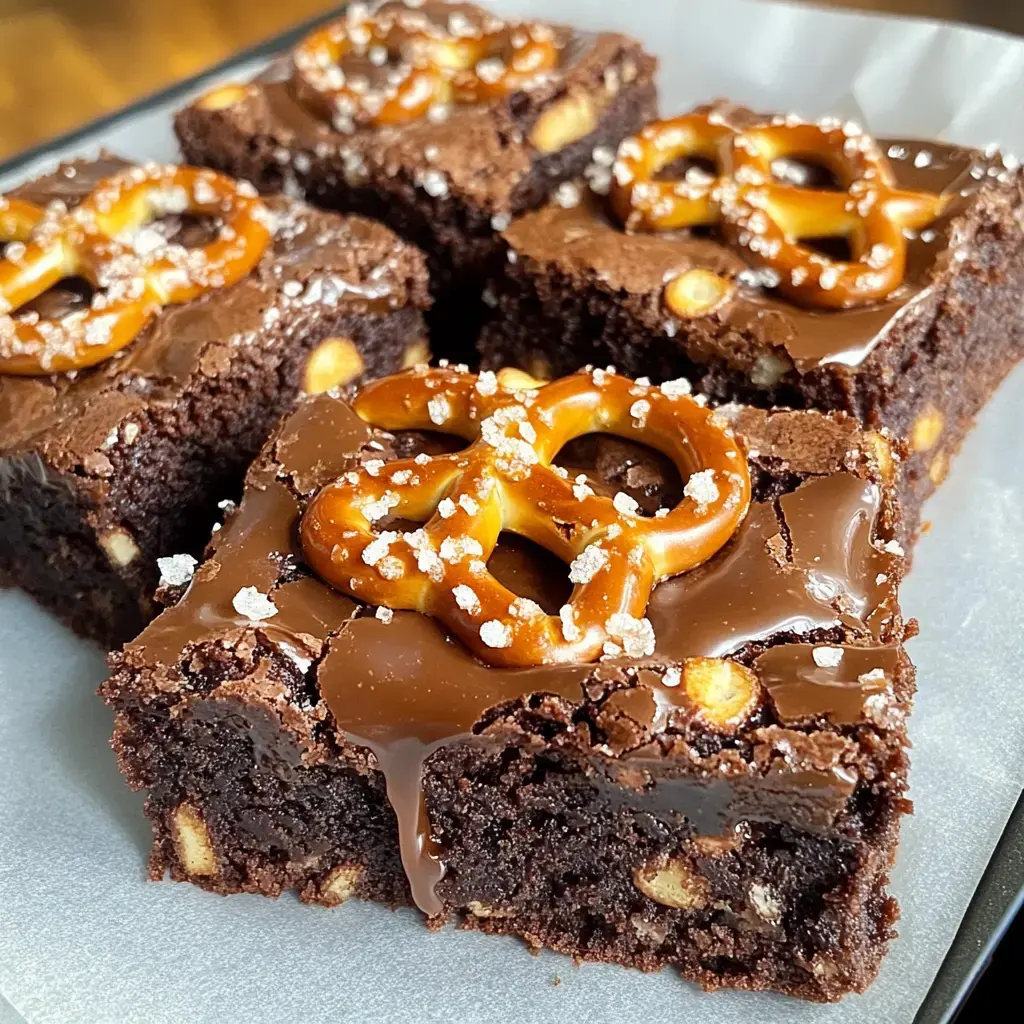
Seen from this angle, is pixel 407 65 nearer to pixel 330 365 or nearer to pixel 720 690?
pixel 330 365

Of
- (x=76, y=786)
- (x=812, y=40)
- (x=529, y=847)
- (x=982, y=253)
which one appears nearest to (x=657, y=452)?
(x=529, y=847)

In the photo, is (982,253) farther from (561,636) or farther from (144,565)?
(144,565)

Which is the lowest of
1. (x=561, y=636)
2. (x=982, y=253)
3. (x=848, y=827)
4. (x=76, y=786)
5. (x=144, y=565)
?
(x=76, y=786)

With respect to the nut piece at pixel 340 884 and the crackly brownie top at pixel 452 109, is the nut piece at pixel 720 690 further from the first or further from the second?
the crackly brownie top at pixel 452 109

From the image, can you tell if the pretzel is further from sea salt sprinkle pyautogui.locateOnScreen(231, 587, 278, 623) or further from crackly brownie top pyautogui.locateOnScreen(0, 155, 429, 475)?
crackly brownie top pyautogui.locateOnScreen(0, 155, 429, 475)

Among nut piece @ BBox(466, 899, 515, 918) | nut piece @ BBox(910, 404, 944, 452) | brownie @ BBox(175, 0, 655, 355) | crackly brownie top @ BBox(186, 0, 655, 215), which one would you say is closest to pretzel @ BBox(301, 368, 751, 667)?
nut piece @ BBox(466, 899, 515, 918)
